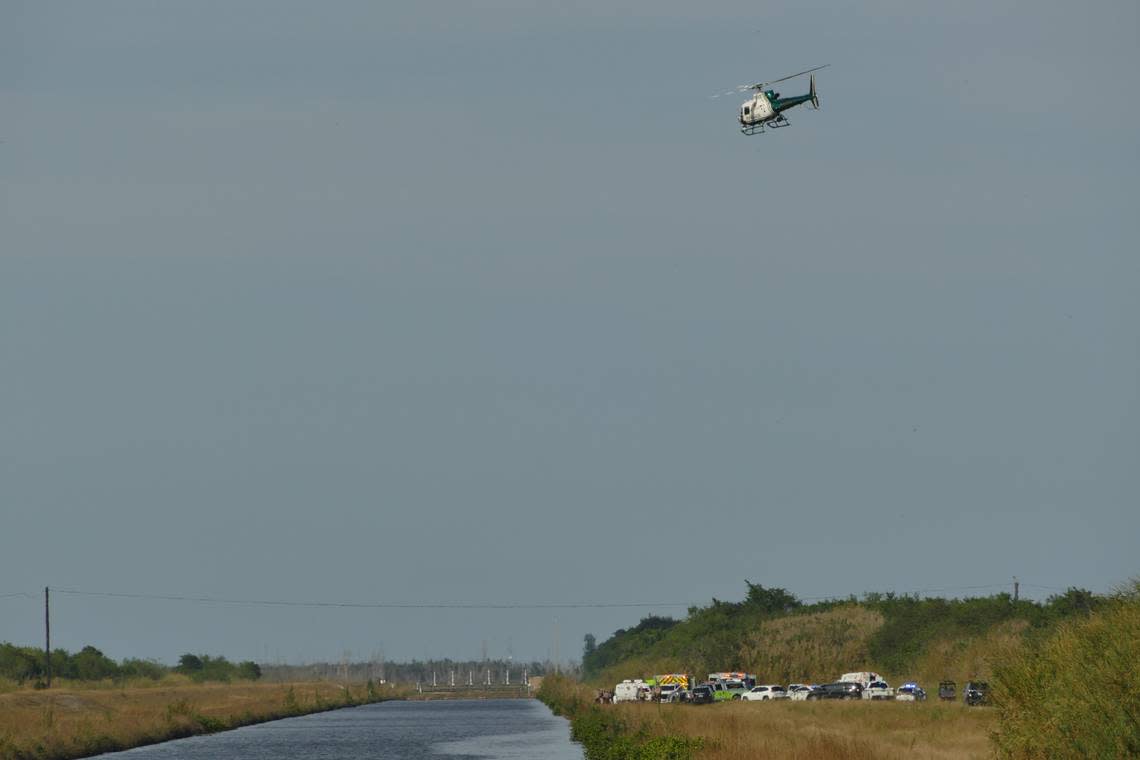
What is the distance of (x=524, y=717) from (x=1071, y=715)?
115 meters

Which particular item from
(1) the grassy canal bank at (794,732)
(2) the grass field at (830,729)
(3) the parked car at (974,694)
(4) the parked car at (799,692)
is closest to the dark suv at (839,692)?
(4) the parked car at (799,692)

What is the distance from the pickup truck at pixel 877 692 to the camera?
333 ft

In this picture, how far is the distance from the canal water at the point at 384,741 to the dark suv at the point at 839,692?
1667 cm

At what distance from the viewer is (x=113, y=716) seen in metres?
115

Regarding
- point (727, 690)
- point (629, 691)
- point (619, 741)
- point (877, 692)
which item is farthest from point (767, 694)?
point (619, 741)

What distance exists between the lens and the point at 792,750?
52.8m

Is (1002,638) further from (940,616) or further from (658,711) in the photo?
(658,711)

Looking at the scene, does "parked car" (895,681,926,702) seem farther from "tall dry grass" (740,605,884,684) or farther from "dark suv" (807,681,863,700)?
"tall dry grass" (740,605,884,684)

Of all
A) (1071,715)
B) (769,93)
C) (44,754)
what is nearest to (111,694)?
(44,754)

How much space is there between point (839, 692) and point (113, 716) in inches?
1934

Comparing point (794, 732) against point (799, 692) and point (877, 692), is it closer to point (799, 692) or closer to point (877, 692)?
point (877, 692)

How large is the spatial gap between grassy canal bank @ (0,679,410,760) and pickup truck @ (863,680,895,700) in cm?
4454

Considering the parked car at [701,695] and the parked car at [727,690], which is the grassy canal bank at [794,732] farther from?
the parked car at [727,690]

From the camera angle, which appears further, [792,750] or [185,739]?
[185,739]
